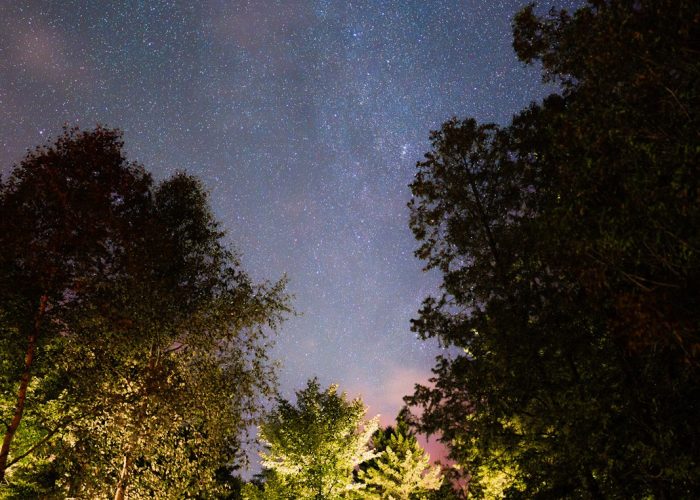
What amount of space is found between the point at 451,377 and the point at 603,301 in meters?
4.10

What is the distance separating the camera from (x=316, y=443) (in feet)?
65.1

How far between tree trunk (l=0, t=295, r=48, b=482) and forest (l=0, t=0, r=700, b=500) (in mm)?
70

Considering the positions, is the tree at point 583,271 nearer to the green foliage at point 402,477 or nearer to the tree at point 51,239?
the tree at point 51,239

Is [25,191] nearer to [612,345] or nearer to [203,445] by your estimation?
[203,445]

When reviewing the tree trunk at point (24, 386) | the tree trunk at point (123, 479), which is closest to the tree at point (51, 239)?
the tree trunk at point (24, 386)

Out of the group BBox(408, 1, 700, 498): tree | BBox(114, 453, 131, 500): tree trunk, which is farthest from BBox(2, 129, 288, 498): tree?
BBox(408, 1, 700, 498): tree

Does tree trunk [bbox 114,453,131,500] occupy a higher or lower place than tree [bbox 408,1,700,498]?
lower

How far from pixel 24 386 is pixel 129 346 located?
2.38 meters

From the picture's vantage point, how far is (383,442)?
38.1 m

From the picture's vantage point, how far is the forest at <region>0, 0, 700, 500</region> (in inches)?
240

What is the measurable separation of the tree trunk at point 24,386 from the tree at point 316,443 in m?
11.7

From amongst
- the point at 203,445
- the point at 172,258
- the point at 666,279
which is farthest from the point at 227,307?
the point at 666,279

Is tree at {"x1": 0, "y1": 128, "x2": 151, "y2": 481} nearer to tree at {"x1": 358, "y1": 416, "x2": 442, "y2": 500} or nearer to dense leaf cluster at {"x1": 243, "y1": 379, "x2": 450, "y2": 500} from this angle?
dense leaf cluster at {"x1": 243, "y1": 379, "x2": 450, "y2": 500}

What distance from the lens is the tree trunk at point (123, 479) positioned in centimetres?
1096
